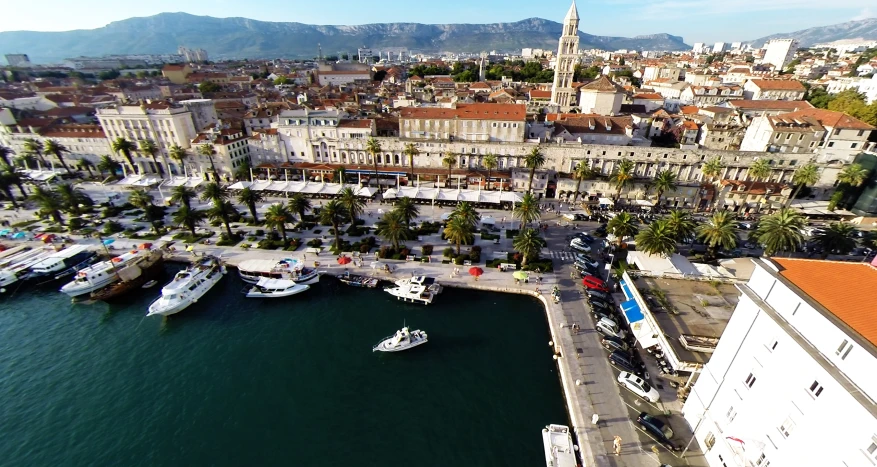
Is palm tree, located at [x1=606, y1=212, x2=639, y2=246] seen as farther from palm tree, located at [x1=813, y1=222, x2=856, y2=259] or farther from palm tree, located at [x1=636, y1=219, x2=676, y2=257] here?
palm tree, located at [x1=813, y1=222, x2=856, y2=259]

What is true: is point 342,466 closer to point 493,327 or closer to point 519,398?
point 519,398

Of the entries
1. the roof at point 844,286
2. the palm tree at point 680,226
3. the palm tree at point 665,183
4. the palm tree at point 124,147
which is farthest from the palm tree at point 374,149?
the roof at point 844,286

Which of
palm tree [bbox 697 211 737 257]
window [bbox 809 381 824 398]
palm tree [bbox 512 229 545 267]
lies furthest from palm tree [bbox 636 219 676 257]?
window [bbox 809 381 824 398]

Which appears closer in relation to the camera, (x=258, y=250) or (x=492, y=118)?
(x=258, y=250)

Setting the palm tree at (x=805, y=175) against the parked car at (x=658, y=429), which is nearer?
the parked car at (x=658, y=429)

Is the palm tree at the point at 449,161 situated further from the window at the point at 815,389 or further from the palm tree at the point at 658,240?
the window at the point at 815,389

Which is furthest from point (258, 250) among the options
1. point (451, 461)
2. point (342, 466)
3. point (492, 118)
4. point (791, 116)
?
point (791, 116)
